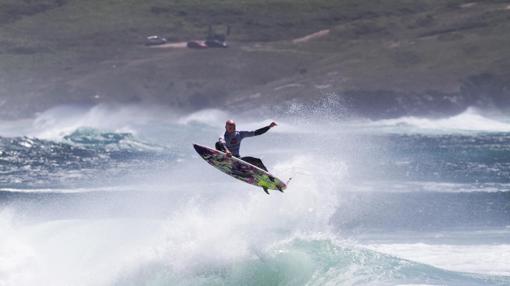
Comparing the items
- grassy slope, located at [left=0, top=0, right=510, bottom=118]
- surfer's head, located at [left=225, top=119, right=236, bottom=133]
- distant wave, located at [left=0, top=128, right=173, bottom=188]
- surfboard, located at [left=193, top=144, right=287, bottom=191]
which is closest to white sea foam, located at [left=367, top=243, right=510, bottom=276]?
surfboard, located at [left=193, top=144, right=287, bottom=191]

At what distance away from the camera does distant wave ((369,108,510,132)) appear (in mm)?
69688

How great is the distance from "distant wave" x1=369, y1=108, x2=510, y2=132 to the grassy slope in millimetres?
3774

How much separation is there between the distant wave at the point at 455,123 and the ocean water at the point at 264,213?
3.89 m

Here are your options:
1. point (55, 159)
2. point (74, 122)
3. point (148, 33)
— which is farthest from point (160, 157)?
point (148, 33)

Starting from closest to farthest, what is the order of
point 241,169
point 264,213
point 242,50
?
1. point 241,169
2. point 264,213
3. point 242,50

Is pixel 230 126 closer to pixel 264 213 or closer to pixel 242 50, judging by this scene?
pixel 264 213

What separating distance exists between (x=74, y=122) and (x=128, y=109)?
5.72m

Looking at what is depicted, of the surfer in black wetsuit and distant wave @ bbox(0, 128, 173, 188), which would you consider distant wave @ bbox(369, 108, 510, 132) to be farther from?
the surfer in black wetsuit

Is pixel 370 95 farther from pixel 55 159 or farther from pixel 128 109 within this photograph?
pixel 55 159

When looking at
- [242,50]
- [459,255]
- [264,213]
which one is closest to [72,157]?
[264,213]

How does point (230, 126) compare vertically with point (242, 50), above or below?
below

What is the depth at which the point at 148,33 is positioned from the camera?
9450cm

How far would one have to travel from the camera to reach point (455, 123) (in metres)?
71.9

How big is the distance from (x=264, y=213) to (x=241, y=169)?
2964mm
